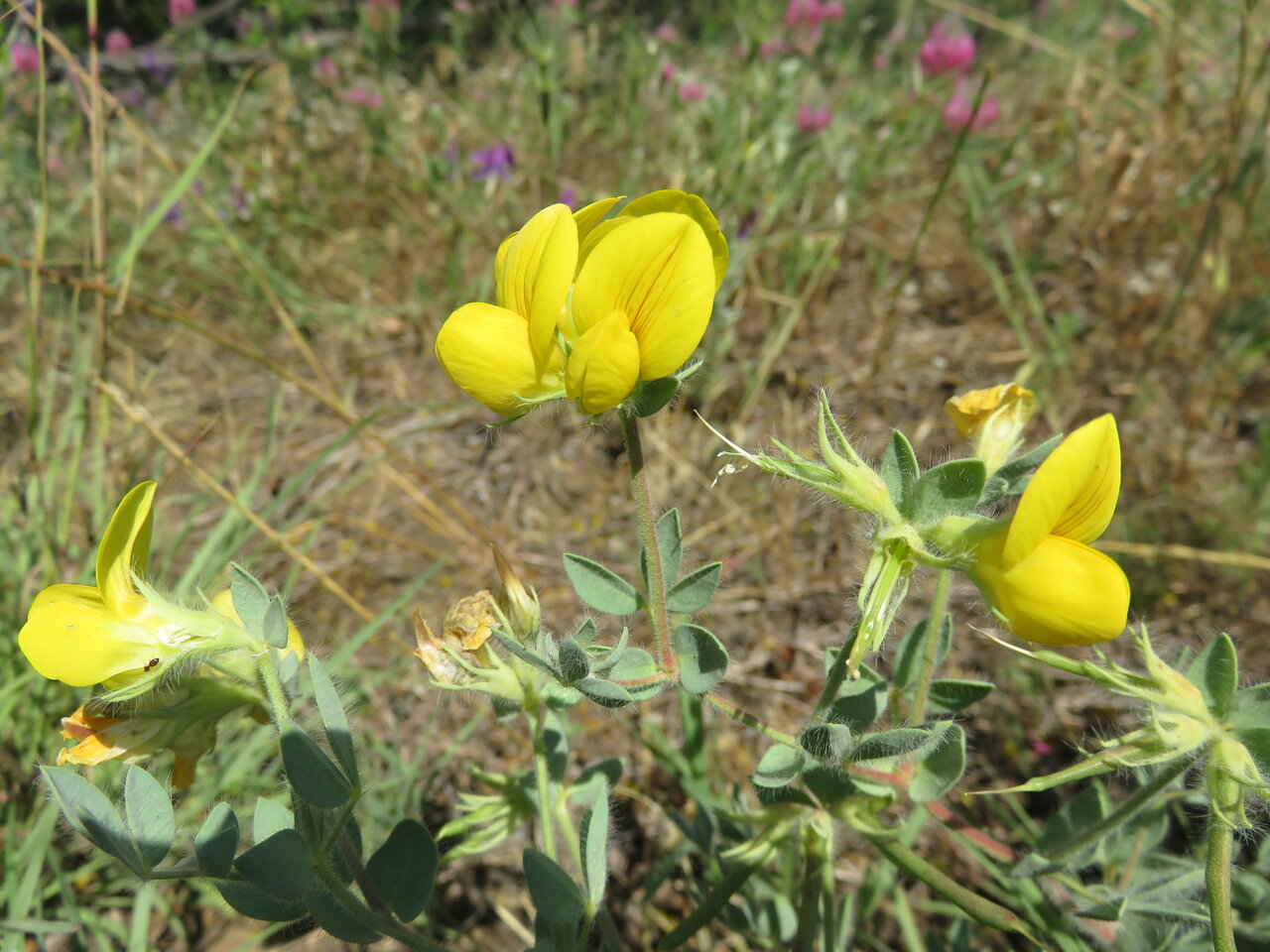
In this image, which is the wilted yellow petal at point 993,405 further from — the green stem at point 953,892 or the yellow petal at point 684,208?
the green stem at point 953,892

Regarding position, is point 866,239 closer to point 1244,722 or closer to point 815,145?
point 815,145

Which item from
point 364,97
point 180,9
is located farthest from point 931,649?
point 180,9

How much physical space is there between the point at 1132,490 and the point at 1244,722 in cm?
194

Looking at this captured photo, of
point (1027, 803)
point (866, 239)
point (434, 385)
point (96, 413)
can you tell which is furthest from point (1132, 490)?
point (96, 413)

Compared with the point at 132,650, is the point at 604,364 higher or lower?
higher

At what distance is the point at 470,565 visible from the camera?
272 cm

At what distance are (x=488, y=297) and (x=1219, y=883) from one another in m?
2.99

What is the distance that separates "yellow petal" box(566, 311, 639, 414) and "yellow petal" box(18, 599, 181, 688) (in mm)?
633

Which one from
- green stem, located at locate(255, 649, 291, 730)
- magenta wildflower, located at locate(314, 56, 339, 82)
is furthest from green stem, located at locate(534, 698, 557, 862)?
magenta wildflower, located at locate(314, 56, 339, 82)

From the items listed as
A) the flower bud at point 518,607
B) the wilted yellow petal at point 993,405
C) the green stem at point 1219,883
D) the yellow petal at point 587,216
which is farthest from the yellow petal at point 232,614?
the green stem at point 1219,883

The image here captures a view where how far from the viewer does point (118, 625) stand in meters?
1.06

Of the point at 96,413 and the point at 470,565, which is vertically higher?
the point at 96,413

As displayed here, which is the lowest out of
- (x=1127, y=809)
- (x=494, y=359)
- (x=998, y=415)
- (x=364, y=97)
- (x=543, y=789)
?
(x=543, y=789)

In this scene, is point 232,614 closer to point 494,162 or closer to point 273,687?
point 273,687
